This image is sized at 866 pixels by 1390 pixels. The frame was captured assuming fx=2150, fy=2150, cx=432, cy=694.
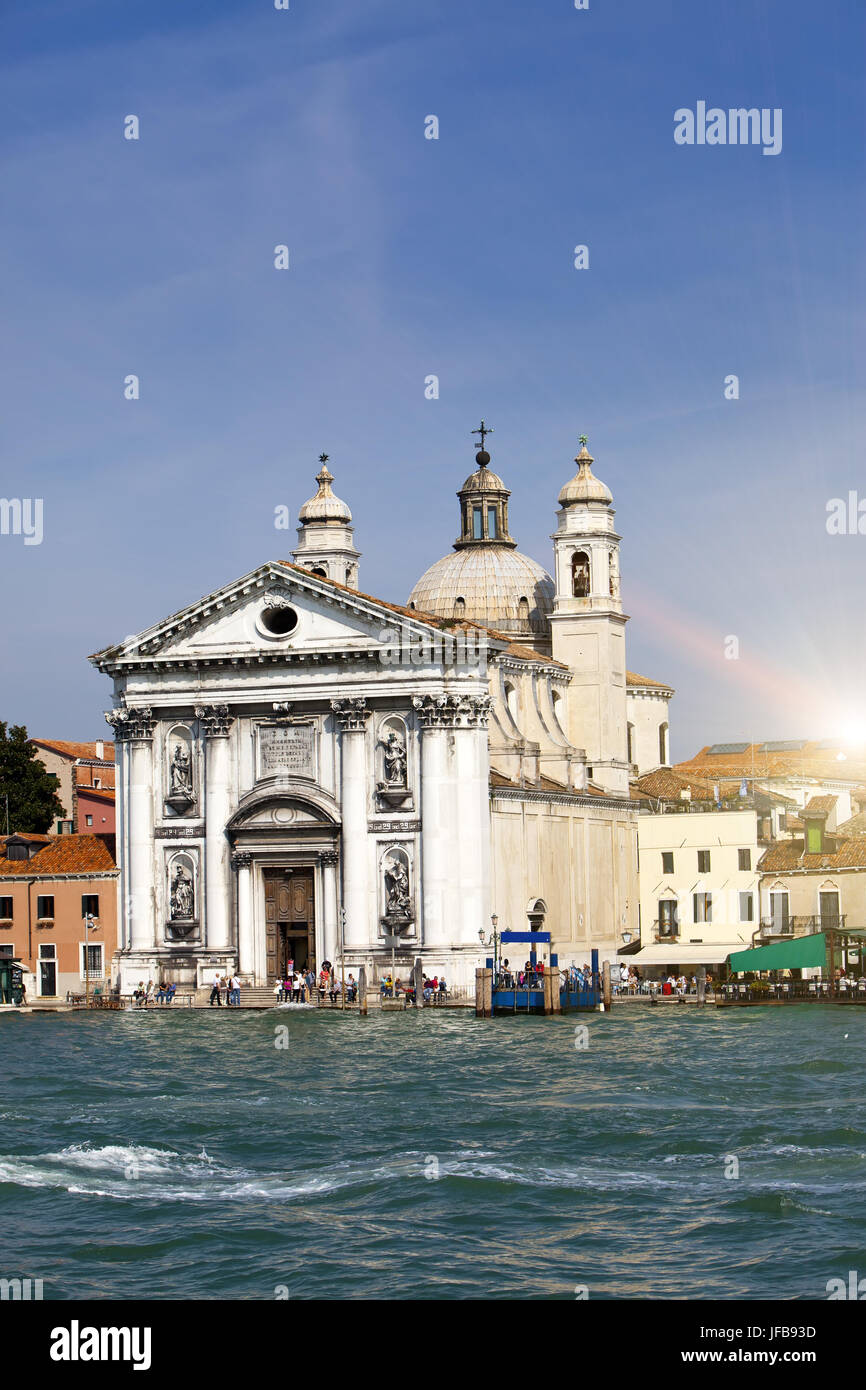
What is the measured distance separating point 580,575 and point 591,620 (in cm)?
170

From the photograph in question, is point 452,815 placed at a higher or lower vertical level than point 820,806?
lower

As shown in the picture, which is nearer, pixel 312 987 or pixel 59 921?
pixel 312 987

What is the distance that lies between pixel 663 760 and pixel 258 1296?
64.4 m

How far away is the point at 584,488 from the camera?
69.1 meters

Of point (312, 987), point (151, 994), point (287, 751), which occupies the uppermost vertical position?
point (287, 751)

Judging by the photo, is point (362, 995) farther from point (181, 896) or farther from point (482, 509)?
point (482, 509)

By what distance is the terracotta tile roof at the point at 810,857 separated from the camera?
185 ft

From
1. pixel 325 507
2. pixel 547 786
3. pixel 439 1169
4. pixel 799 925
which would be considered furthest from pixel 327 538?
pixel 439 1169

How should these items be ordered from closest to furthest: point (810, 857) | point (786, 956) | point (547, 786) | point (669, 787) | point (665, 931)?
point (786, 956) < point (810, 857) < point (665, 931) < point (547, 786) < point (669, 787)

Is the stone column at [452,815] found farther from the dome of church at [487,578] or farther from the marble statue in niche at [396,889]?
the dome of church at [487,578]
